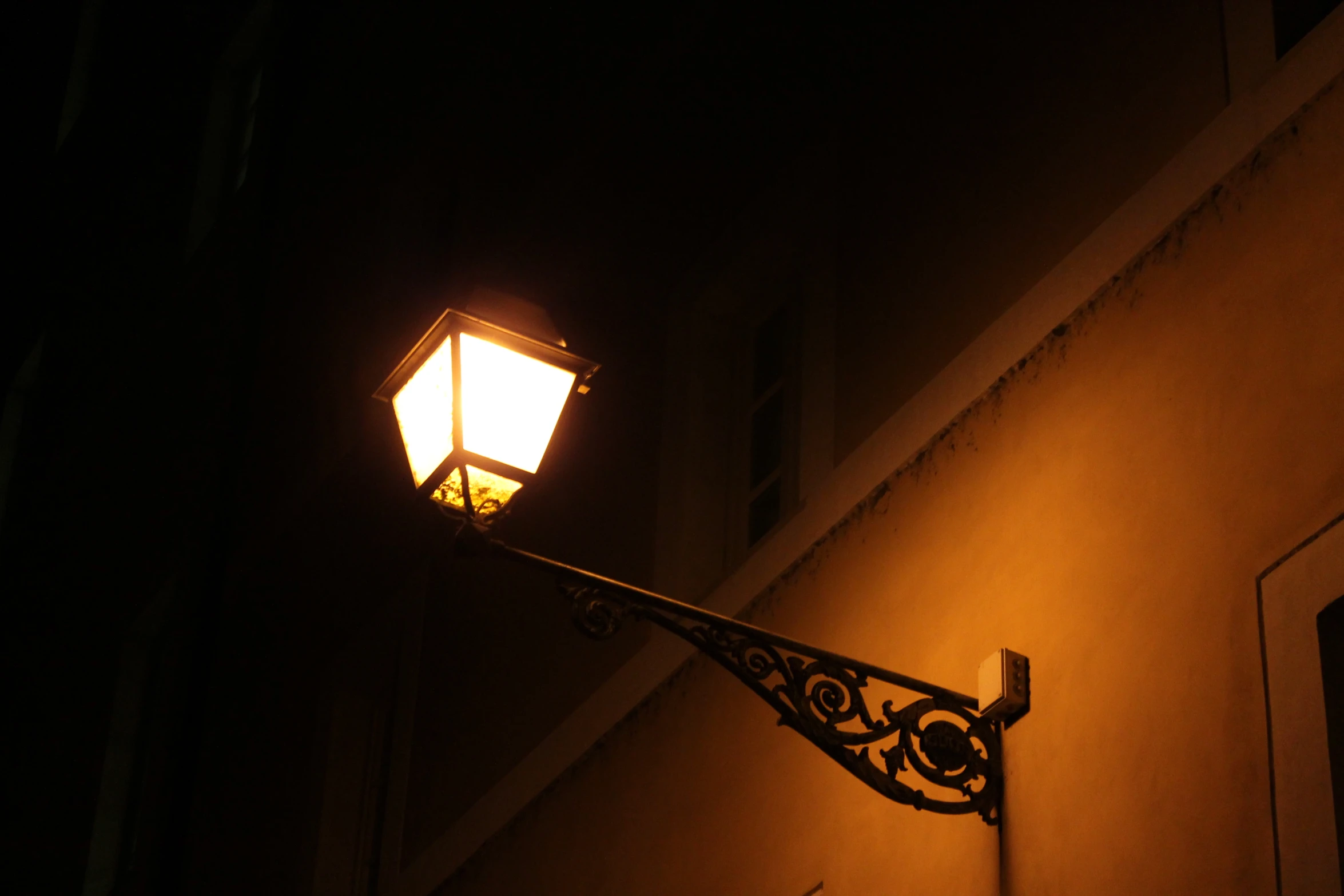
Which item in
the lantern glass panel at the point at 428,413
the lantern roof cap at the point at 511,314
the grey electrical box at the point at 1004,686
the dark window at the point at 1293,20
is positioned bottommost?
the grey electrical box at the point at 1004,686

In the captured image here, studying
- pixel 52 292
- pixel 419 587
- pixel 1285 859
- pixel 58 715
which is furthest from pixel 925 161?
pixel 52 292

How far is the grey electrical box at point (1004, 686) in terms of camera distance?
15.7 ft

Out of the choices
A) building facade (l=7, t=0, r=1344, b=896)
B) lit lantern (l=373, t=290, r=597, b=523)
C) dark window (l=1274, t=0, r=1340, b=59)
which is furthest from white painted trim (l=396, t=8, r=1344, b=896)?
lit lantern (l=373, t=290, r=597, b=523)

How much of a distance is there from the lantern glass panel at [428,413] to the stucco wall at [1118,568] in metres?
1.55

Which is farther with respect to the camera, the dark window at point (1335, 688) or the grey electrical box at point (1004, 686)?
the grey electrical box at point (1004, 686)

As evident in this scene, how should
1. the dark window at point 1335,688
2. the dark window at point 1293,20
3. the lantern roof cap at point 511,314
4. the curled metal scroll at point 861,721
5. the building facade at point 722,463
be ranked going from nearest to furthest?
the dark window at point 1335,688 < the building facade at point 722,463 < the curled metal scroll at point 861,721 < the dark window at point 1293,20 < the lantern roof cap at point 511,314

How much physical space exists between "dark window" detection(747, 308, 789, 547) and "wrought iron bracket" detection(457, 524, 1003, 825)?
7.12 ft

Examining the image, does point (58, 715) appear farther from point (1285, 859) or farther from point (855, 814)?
point (1285, 859)

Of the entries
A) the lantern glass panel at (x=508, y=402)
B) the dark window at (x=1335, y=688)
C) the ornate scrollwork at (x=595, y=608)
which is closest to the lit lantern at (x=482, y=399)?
the lantern glass panel at (x=508, y=402)

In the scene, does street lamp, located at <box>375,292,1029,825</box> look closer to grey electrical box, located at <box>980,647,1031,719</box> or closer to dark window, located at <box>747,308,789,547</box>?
grey electrical box, located at <box>980,647,1031,719</box>

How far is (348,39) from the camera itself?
1120 cm

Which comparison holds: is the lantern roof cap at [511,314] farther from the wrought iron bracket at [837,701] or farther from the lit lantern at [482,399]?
the wrought iron bracket at [837,701]

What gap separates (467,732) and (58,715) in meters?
5.81

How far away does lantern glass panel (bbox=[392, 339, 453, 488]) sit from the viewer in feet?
15.8
